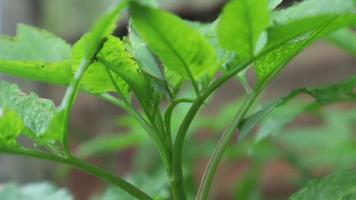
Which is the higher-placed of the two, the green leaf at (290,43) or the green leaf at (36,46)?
the green leaf at (36,46)

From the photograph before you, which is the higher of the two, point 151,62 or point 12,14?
point 12,14

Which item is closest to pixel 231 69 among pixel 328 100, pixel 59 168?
pixel 328 100

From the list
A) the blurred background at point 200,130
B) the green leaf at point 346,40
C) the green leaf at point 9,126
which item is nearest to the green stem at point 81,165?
the green leaf at point 9,126

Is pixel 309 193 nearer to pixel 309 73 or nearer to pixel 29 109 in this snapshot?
pixel 29 109

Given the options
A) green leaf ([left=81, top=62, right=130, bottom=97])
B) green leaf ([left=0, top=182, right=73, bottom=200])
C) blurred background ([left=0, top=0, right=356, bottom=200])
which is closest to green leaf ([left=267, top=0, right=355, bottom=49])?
green leaf ([left=81, top=62, right=130, bottom=97])

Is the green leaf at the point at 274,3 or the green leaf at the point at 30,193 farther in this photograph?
the green leaf at the point at 30,193

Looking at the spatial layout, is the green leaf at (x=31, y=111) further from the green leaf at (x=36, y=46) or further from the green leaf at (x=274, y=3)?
the green leaf at (x=274, y=3)

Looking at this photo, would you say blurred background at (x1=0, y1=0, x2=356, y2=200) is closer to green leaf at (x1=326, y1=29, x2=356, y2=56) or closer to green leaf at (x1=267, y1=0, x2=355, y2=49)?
green leaf at (x1=326, y1=29, x2=356, y2=56)
